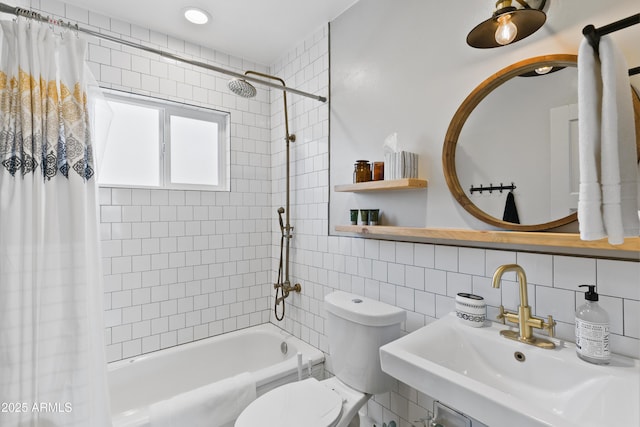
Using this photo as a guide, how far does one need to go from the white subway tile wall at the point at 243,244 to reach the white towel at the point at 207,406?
643 mm

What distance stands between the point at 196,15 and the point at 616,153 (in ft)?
7.35

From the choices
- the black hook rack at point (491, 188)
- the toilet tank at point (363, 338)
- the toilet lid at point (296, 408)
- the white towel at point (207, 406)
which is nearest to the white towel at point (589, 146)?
the black hook rack at point (491, 188)

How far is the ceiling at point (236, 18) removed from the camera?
188cm

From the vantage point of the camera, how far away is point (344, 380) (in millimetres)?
1565

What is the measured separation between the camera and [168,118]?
232cm

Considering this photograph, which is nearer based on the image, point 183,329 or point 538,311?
point 538,311

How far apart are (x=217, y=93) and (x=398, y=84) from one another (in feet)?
4.84

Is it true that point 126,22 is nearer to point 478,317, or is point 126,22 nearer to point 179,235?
point 179,235

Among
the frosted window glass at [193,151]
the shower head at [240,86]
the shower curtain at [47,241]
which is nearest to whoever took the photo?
the shower curtain at [47,241]

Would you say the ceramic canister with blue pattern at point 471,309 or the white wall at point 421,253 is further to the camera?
the ceramic canister with blue pattern at point 471,309

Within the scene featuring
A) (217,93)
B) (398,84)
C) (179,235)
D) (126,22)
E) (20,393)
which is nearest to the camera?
(20,393)

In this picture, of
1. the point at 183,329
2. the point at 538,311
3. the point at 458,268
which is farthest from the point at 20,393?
the point at 538,311

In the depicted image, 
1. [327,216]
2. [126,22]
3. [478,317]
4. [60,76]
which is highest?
[126,22]

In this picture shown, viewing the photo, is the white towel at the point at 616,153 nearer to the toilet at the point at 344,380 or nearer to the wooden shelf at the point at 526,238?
the wooden shelf at the point at 526,238
